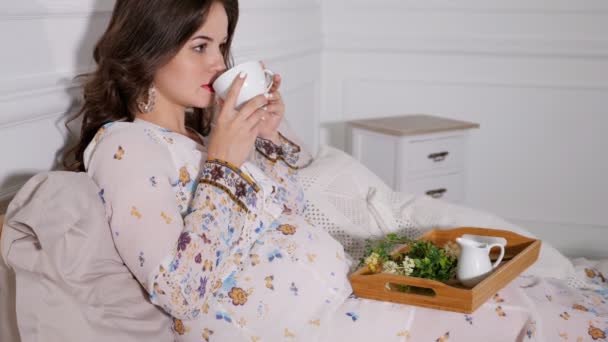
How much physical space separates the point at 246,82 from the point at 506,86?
7.28 ft

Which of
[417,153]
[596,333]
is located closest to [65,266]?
[596,333]

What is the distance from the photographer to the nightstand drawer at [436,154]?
114 inches

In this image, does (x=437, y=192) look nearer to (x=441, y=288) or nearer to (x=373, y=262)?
(x=373, y=262)

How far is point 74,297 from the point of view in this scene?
3.79 ft

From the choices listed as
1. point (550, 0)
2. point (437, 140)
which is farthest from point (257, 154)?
point (550, 0)

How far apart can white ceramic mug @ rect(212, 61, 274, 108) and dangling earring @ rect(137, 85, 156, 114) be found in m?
0.13

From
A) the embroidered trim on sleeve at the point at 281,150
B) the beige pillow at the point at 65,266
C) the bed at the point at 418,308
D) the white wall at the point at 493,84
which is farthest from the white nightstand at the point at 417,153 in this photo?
the beige pillow at the point at 65,266

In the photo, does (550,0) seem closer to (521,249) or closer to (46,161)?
(521,249)

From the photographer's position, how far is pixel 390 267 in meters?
1.53

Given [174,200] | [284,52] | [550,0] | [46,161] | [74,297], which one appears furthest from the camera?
[550,0]

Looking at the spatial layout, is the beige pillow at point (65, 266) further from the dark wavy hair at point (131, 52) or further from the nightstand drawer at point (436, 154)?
the nightstand drawer at point (436, 154)

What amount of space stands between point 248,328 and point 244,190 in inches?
9.7

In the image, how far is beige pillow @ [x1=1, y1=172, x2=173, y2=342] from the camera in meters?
1.13

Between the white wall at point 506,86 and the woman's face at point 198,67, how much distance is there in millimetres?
2073
